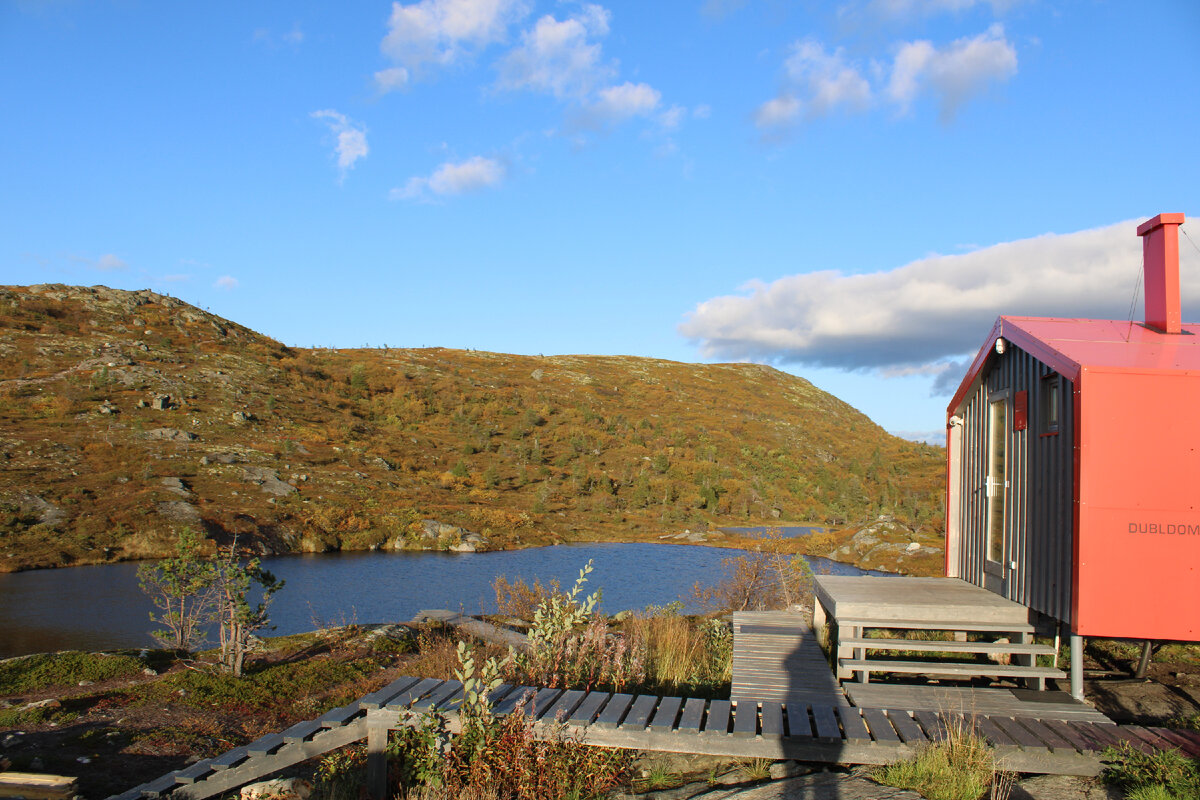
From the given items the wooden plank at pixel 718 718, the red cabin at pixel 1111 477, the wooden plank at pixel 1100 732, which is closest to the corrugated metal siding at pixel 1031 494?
the red cabin at pixel 1111 477

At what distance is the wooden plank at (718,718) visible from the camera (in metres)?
4.95

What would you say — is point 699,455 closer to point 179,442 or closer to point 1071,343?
point 179,442

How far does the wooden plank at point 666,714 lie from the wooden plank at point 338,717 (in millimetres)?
2247

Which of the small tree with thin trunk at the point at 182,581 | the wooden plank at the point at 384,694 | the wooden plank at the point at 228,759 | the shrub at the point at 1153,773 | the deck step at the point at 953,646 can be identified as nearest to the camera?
the shrub at the point at 1153,773

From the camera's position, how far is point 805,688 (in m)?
6.41

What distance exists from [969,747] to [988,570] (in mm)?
4285

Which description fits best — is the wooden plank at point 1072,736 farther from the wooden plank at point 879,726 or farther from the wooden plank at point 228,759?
the wooden plank at point 228,759

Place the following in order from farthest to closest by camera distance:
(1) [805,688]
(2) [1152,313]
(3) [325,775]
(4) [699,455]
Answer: (4) [699,455] → (2) [1152,313] → (1) [805,688] → (3) [325,775]

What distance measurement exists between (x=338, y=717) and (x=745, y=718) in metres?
2.97

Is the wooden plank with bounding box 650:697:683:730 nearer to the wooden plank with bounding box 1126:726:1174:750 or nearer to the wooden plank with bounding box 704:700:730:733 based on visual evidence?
the wooden plank with bounding box 704:700:730:733

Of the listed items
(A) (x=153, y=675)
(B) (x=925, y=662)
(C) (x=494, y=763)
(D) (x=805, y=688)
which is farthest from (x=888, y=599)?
(A) (x=153, y=675)

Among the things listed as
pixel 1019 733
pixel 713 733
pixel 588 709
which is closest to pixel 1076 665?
pixel 1019 733

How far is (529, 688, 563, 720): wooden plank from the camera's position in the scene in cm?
525

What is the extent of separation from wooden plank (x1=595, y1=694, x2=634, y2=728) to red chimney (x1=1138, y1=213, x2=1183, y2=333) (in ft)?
21.3
